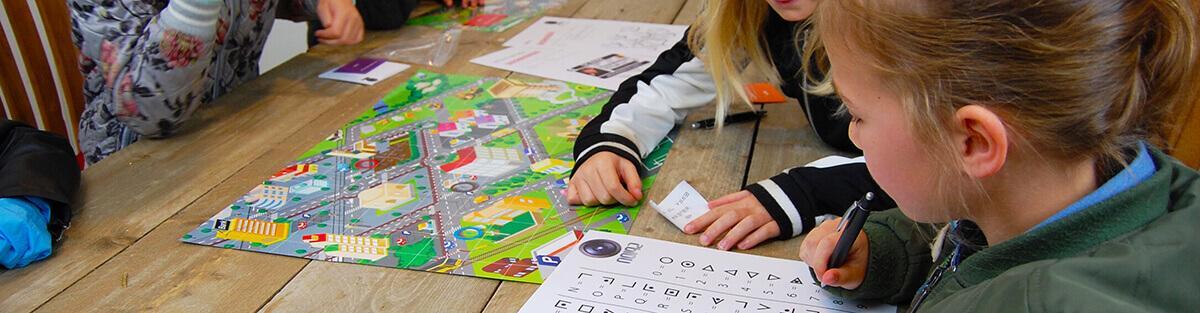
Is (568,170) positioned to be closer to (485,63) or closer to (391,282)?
(391,282)

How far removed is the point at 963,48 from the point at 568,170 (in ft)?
1.86

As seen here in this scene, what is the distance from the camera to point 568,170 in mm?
1056

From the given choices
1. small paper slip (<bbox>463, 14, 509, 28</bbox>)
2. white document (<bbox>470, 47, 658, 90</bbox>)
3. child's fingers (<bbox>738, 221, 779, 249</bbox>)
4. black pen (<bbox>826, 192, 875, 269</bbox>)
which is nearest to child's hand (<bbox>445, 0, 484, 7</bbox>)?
small paper slip (<bbox>463, 14, 509, 28</bbox>)

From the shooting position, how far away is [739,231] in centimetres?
87

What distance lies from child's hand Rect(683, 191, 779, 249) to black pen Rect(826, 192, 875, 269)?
0.35ft

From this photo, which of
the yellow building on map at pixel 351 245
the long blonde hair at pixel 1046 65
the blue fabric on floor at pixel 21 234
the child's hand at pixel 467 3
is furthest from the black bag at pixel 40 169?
the child's hand at pixel 467 3

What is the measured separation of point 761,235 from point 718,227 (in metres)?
0.04

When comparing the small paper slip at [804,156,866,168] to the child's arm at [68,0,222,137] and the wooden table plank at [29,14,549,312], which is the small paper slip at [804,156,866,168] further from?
the child's arm at [68,0,222,137]

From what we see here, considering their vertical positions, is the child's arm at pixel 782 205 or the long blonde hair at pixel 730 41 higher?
the long blonde hair at pixel 730 41

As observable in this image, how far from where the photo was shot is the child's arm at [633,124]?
0.96 meters

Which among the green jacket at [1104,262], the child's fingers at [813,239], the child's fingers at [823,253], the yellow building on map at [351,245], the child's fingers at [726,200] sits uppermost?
the green jacket at [1104,262]

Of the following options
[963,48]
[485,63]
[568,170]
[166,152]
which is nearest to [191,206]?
[166,152]

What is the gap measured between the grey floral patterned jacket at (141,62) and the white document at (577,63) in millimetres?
416

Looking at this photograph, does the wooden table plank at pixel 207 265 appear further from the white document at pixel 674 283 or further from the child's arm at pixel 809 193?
the child's arm at pixel 809 193
